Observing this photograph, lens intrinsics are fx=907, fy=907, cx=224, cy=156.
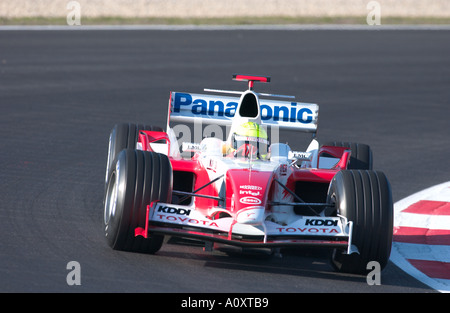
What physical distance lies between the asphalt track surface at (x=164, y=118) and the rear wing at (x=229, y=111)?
143cm

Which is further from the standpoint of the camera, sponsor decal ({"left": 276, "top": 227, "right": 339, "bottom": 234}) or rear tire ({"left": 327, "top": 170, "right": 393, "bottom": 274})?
rear tire ({"left": 327, "top": 170, "right": 393, "bottom": 274})

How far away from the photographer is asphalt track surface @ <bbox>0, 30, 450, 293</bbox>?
25.3 feet

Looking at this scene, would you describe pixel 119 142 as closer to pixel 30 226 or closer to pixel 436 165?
pixel 30 226

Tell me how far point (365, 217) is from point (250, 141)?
1802mm

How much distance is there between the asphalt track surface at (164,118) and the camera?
7.72m

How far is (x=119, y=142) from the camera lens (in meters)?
10.3

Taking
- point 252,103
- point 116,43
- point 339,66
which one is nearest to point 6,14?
point 116,43

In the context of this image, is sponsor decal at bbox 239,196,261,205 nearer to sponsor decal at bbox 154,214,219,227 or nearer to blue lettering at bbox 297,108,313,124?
sponsor decal at bbox 154,214,219,227

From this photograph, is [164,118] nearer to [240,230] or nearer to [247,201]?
[247,201]

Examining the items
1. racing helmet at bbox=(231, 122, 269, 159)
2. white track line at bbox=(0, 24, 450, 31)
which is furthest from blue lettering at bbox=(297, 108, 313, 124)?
white track line at bbox=(0, 24, 450, 31)

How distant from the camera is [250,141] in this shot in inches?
366

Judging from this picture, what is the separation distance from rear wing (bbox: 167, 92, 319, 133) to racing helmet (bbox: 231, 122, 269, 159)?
119 cm

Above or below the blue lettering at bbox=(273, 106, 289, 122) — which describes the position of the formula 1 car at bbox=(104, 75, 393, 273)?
below
